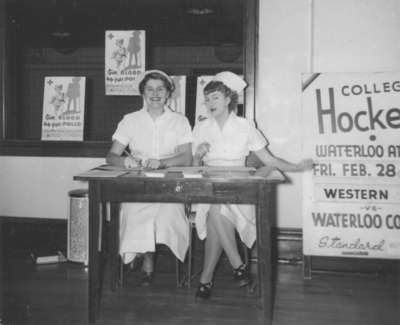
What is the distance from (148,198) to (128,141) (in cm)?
94

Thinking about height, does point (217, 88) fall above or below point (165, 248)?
above

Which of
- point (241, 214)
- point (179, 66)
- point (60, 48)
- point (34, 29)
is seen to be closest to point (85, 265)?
point (241, 214)

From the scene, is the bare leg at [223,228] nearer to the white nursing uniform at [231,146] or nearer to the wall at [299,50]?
the white nursing uniform at [231,146]

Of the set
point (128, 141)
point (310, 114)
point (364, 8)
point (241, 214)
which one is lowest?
point (241, 214)

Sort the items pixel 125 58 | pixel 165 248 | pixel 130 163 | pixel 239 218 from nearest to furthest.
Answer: pixel 130 163 → pixel 239 218 → pixel 165 248 → pixel 125 58

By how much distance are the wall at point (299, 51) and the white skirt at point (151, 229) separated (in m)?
1.01

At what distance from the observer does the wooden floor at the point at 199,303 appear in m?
2.51

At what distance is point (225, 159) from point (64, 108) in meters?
1.84

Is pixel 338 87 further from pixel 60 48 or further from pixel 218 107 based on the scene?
pixel 60 48

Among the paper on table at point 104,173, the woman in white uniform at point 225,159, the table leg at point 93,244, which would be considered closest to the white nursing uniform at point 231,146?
the woman in white uniform at point 225,159

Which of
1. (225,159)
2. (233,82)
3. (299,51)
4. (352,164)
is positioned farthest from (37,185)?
(352,164)

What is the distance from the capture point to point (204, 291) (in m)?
2.81

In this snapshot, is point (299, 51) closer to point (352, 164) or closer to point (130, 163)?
point (352, 164)

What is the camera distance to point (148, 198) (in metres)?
2.37
